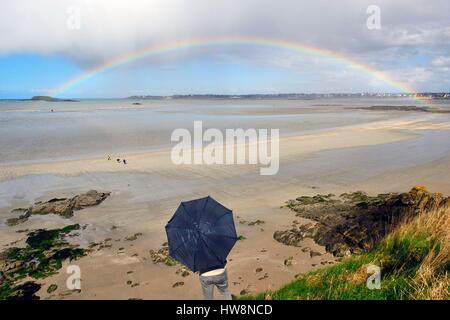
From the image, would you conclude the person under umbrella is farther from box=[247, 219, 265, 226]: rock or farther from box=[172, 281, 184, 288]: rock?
box=[247, 219, 265, 226]: rock

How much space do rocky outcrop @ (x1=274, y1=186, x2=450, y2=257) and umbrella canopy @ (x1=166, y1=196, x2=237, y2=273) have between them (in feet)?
19.1

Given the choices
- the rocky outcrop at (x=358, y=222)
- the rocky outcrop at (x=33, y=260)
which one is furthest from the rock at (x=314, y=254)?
the rocky outcrop at (x=33, y=260)

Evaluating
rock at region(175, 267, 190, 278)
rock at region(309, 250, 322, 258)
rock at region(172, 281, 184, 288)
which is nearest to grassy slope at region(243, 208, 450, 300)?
rock at region(309, 250, 322, 258)

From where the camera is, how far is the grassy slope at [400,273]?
5456 millimetres

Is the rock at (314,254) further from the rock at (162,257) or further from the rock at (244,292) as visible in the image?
the rock at (162,257)

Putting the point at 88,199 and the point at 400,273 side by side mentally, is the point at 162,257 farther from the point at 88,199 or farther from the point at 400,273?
the point at 88,199

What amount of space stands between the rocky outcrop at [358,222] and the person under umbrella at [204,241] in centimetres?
579

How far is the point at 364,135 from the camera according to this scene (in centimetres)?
3928

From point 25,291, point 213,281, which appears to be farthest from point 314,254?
point 25,291

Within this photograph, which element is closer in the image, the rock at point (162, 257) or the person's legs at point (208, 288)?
the person's legs at point (208, 288)
